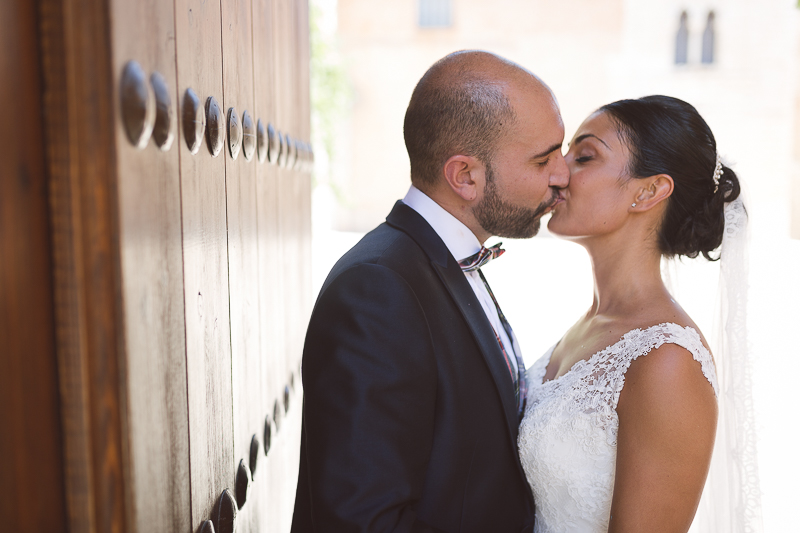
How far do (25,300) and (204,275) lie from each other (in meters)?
0.40

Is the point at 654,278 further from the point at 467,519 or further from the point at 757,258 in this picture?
the point at 757,258

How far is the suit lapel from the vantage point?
1.66 m

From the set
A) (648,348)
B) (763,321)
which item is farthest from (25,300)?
(763,321)

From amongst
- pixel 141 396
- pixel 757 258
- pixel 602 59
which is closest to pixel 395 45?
pixel 602 59

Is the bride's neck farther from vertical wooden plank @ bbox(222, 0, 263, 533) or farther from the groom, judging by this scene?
vertical wooden plank @ bbox(222, 0, 263, 533)

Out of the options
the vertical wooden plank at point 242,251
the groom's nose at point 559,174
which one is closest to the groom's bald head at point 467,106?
the groom's nose at point 559,174

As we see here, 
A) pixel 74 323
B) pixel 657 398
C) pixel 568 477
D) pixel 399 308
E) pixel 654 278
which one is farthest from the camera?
pixel 654 278

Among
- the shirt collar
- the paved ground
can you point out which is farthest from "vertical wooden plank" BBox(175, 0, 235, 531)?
the paved ground

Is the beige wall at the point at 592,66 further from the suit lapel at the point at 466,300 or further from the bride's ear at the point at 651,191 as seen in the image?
the suit lapel at the point at 466,300

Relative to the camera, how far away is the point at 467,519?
5.17ft

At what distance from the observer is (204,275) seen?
104 cm

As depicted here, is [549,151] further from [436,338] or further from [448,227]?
[436,338]

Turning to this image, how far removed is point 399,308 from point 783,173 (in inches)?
902

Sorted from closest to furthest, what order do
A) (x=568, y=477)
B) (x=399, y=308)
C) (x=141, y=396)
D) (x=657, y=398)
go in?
(x=141, y=396) < (x=399, y=308) < (x=657, y=398) < (x=568, y=477)
